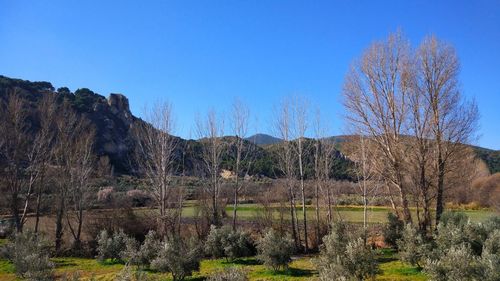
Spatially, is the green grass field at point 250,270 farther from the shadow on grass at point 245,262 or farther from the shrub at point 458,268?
the shrub at point 458,268

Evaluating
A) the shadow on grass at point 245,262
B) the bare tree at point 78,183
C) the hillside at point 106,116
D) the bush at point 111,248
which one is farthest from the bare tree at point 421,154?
the hillside at point 106,116

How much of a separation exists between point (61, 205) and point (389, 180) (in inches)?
923

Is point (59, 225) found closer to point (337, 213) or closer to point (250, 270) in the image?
point (250, 270)

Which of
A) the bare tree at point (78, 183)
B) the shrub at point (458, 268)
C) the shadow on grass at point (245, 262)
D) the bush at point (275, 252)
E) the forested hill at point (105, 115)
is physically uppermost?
the forested hill at point (105, 115)

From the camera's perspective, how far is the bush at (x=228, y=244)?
2138 centimetres

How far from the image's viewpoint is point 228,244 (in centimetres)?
2156

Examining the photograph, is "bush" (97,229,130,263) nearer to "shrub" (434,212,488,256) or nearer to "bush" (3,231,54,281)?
"bush" (3,231,54,281)

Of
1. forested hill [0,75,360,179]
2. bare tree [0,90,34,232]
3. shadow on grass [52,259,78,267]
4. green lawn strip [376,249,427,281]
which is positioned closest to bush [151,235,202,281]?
green lawn strip [376,249,427,281]

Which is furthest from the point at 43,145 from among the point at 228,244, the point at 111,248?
the point at 228,244

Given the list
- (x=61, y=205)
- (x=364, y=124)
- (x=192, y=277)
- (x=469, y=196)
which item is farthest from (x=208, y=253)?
(x=469, y=196)

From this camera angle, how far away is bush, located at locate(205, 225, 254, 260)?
21.4 metres

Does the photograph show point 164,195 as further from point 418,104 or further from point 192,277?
point 418,104

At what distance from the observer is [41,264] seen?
15023mm

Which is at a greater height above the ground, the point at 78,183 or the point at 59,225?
the point at 78,183
